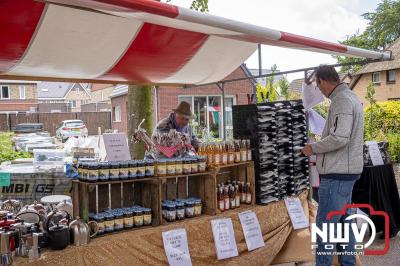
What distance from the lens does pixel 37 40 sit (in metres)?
3.23

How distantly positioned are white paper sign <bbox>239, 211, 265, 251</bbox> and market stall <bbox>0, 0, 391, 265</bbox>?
0.04 ft

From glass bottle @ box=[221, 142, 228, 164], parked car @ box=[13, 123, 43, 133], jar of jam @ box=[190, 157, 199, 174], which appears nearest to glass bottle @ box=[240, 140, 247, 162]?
glass bottle @ box=[221, 142, 228, 164]

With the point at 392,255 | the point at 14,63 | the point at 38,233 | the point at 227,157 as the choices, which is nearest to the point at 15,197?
the point at 38,233

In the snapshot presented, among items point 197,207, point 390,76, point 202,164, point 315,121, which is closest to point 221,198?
point 197,207

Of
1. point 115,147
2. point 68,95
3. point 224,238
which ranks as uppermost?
point 68,95

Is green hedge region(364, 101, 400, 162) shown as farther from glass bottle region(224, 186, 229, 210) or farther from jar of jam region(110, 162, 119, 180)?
jar of jam region(110, 162, 119, 180)

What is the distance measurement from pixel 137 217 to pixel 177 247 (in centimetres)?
42

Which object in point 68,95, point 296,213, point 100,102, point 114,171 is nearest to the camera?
point 114,171

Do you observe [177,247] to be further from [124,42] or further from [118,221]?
[124,42]

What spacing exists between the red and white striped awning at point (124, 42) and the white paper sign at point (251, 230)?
1.63 metres

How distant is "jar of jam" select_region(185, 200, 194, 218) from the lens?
11.3 ft

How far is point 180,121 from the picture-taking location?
14.9ft

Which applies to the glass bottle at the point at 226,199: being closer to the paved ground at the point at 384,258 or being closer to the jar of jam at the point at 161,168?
the jar of jam at the point at 161,168

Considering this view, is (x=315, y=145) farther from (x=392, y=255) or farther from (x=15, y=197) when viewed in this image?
(x=15, y=197)
